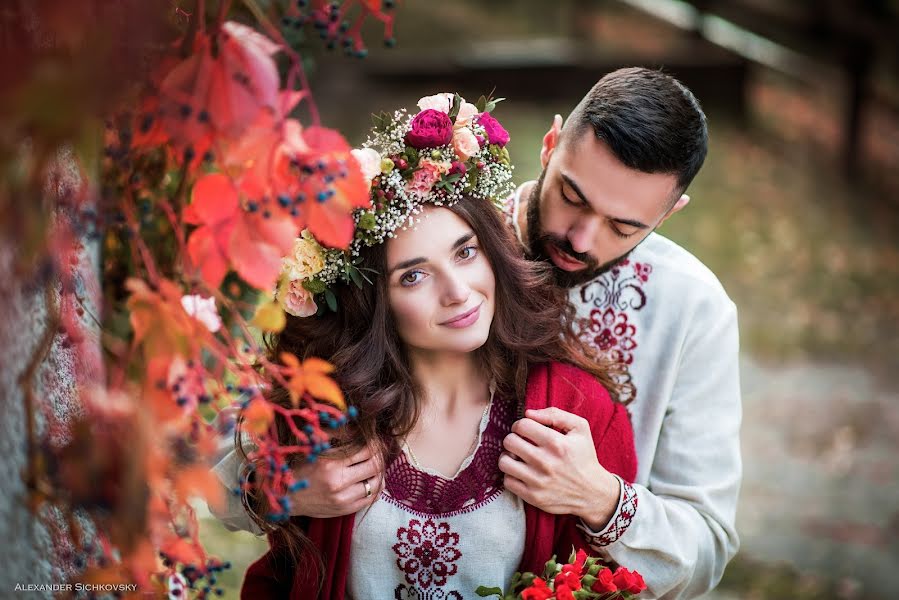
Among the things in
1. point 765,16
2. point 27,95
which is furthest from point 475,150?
point 765,16

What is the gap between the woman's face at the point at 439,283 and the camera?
2.30 m

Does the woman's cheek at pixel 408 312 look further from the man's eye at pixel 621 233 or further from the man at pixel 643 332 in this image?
the man's eye at pixel 621 233

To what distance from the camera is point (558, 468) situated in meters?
2.34

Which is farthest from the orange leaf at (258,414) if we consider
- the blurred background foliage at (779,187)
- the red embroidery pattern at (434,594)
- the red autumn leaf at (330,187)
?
the blurred background foliage at (779,187)

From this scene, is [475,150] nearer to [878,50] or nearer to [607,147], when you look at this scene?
[607,147]

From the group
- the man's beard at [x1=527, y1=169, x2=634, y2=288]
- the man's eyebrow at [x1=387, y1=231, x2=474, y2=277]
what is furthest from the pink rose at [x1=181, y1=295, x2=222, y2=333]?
the man's beard at [x1=527, y1=169, x2=634, y2=288]

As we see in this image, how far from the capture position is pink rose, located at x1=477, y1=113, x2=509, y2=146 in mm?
2449

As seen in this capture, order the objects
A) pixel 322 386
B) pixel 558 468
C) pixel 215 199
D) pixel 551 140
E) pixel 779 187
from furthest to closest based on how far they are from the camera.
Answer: pixel 779 187
pixel 551 140
pixel 558 468
pixel 322 386
pixel 215 199

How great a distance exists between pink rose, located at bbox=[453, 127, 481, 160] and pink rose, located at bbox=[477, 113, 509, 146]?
0.08m

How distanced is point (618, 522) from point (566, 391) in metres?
0.37

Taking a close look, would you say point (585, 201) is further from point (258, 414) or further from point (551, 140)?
point (258, 414)

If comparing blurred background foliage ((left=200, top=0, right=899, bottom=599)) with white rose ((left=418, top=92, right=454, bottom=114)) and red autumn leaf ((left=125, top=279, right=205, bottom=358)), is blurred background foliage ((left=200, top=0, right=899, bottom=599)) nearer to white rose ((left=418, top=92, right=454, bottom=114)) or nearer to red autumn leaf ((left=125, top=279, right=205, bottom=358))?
white rose ((left=418, top=92, right=454, bottom=114))

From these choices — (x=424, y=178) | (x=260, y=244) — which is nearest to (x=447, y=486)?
(x=424, y=178)

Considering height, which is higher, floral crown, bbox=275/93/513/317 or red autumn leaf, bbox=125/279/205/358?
red autumn leaf, bbox=125/279/205/358
